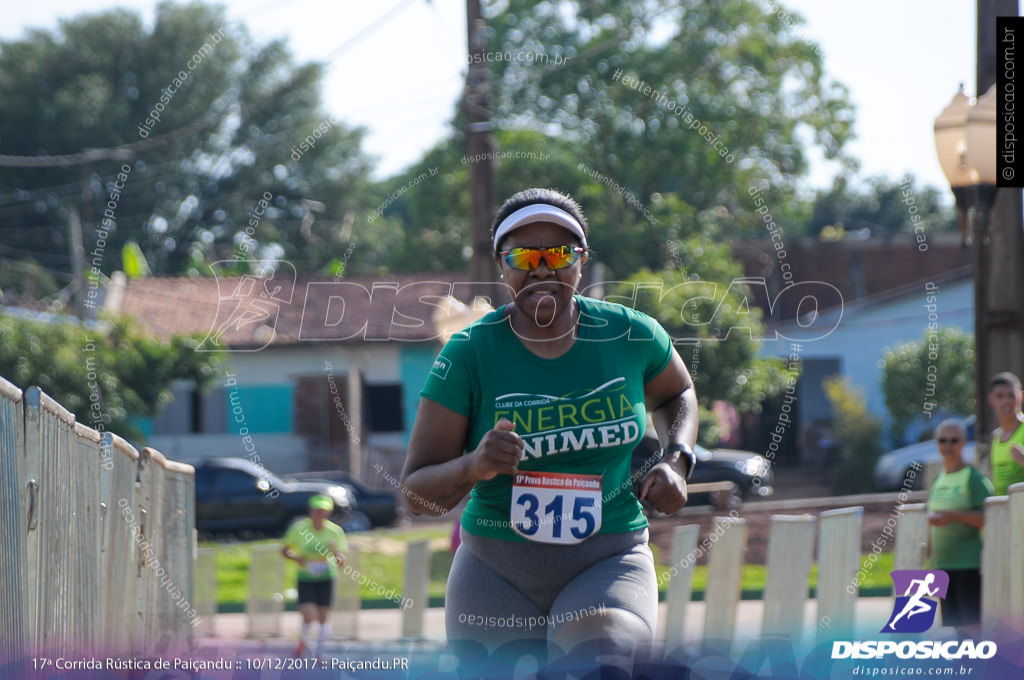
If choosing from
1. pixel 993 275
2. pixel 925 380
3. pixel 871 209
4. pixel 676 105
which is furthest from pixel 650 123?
pixel 871 209

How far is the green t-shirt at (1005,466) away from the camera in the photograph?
6.19 metres

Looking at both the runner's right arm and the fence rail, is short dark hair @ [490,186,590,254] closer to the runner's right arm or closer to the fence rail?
the runner's right arm

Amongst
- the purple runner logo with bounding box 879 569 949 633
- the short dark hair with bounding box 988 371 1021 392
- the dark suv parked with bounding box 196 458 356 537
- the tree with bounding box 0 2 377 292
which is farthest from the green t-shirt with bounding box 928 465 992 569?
the tree with bounding box 0 2 377 292

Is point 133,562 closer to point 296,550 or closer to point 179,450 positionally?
point 296,550

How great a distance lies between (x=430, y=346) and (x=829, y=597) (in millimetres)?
14588

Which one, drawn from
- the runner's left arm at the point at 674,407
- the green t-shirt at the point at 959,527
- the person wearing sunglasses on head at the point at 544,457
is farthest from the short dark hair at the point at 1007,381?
the person wearing sunglasses on head at the point at 544,457

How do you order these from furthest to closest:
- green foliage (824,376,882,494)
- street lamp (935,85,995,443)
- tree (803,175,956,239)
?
tree (803,175,956,239), green foliage (824,376,882,494), street lamp (935,85,995,443)

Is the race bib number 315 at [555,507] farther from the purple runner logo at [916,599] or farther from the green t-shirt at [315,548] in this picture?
the green t-shirt at [315,548]

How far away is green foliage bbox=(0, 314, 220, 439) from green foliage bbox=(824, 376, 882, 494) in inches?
381

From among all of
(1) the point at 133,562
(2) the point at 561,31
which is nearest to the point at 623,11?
(2) the point at 561,31

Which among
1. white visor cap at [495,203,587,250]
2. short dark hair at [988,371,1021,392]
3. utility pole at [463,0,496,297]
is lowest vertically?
short dark hair at [988,371,1021,392]

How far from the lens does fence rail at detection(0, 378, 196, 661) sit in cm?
331

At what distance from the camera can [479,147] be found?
10.2m

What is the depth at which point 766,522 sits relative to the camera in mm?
14609
